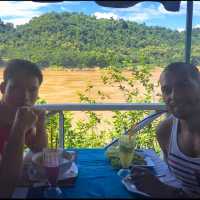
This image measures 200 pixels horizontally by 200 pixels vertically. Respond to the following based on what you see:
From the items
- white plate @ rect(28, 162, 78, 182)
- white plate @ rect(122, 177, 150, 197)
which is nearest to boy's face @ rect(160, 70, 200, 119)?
white plate @ rect(122, 177, 150, 197)

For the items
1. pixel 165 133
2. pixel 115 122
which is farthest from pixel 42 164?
pixel 115 122

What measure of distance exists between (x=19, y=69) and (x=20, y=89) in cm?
10

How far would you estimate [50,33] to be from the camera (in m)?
5.91

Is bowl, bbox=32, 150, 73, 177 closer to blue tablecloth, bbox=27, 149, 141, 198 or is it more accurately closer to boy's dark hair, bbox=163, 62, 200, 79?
blue tablecloth, bbox=27, 149, 141, 198

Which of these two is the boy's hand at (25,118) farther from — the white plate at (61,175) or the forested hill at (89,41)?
the forested hill at (89,41)

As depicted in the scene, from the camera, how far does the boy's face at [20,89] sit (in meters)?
2.01

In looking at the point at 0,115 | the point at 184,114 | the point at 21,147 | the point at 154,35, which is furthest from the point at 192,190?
the point at 154,35

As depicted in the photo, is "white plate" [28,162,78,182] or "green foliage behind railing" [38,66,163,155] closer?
"white plate" [28,162,78,182]

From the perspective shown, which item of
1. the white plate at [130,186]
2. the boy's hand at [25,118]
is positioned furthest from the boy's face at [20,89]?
the white plate at [130,186]

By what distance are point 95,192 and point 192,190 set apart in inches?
15.5

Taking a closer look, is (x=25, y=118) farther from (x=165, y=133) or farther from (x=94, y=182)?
(x=165, y=133)

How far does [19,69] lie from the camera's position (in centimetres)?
204

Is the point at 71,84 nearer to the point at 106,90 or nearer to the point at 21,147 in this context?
the point at 106,90

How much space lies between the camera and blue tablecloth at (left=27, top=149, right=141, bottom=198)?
1645mm
